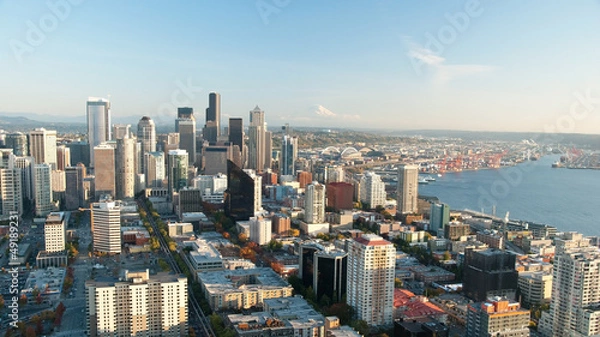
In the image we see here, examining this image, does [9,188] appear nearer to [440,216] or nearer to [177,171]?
[177,171]

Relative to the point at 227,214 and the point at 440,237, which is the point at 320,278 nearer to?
the point at 440,237

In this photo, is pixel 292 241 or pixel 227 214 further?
pixel 227 214

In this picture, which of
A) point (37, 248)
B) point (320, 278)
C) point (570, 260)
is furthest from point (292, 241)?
point (570, 260)

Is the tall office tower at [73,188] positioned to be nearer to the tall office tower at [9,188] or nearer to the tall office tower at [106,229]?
the tall office tower at [9,188]

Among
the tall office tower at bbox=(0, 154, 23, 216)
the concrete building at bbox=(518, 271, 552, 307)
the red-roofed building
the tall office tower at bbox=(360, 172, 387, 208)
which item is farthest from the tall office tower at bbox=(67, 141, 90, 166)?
the concrete building at bbox=(518, 271, 552, 307)

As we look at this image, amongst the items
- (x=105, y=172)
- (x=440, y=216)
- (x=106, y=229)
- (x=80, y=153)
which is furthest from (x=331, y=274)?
(x=80, y=153)

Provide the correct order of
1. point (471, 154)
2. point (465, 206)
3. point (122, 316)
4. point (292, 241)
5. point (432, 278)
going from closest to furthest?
point (122, 316) < point (432, 278) < point (292, 241) < point (465, 206) < point (471, 154)

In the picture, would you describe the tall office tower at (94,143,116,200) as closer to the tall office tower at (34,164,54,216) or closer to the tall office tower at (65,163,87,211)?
the tall office tower at (65,163,87,211)
